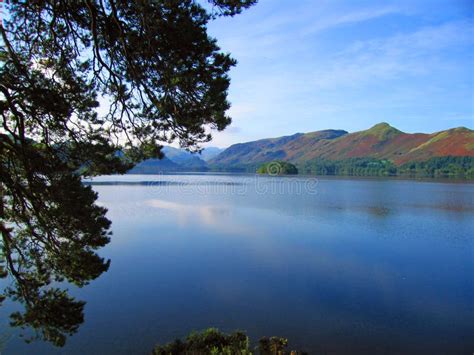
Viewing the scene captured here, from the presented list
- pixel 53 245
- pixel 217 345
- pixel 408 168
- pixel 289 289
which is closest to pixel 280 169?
pixel 408 168

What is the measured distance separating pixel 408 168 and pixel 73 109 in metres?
181

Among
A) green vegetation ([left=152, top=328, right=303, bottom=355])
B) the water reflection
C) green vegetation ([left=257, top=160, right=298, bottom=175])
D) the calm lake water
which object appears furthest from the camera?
green vegetation ([left=257, top=160, right=298, bottom=175])

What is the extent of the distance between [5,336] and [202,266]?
25.3 ft

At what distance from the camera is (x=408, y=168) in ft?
542

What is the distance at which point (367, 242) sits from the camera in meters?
19.8

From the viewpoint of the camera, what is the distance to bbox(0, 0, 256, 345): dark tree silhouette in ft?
18.9

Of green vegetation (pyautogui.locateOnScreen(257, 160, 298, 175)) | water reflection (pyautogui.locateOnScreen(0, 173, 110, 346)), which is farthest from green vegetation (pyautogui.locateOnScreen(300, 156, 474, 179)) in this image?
water reflection (pyautogui.locateOnScreen(0, 173, 110, 346))

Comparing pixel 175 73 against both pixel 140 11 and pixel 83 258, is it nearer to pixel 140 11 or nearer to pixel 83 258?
pixel 140 11

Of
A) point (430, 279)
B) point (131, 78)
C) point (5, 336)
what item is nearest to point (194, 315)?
point (5, 336)

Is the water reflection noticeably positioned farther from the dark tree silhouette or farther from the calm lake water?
the calm lake water

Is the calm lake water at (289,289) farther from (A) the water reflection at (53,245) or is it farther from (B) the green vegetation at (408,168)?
(B) the green vegetation at (408,168)

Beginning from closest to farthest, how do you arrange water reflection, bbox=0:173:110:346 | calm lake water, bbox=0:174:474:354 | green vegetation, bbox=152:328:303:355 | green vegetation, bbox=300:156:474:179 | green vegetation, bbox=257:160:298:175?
1. water reflection, bbox=0:173:110:346
2. green vegetation, bbox=152:328:303:355
3. calm lake water, bbox=0:174:474:354
4. green vegetation, bbox=300:156:474:179
5. green vegetation, bbox=257:160:298:175

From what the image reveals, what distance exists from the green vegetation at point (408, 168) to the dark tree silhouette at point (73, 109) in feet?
454

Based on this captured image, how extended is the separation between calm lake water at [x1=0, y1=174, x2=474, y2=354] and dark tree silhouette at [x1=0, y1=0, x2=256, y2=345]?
2.89 meters
